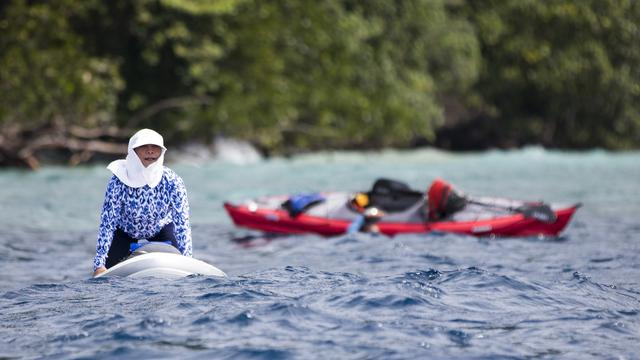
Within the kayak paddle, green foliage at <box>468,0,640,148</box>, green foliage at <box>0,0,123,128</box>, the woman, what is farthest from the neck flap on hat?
green foliage at <box>468,0,640,148</box>

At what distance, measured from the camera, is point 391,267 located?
347 inches

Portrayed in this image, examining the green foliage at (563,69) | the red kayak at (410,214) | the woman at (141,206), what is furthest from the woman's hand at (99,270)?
the green foliage at (563,69)

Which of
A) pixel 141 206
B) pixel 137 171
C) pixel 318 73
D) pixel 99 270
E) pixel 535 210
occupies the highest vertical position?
pixel 318 73

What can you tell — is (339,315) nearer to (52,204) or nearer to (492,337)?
(492,337)

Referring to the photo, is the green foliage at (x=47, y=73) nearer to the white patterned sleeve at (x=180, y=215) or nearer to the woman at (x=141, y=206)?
the woman at (x=141, y=206)

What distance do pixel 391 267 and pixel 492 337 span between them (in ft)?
10.4

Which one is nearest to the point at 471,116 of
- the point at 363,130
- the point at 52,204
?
the point at 363,130

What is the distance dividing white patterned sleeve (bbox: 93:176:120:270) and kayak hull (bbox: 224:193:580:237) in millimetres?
4576

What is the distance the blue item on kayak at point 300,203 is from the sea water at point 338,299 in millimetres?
418

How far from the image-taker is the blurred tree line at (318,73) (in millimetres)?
23359

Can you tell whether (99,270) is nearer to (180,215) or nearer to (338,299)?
(180,215)

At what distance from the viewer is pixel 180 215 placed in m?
7.25

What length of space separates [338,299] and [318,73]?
22.6m

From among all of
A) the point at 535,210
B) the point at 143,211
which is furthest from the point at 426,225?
the point at 143,211
